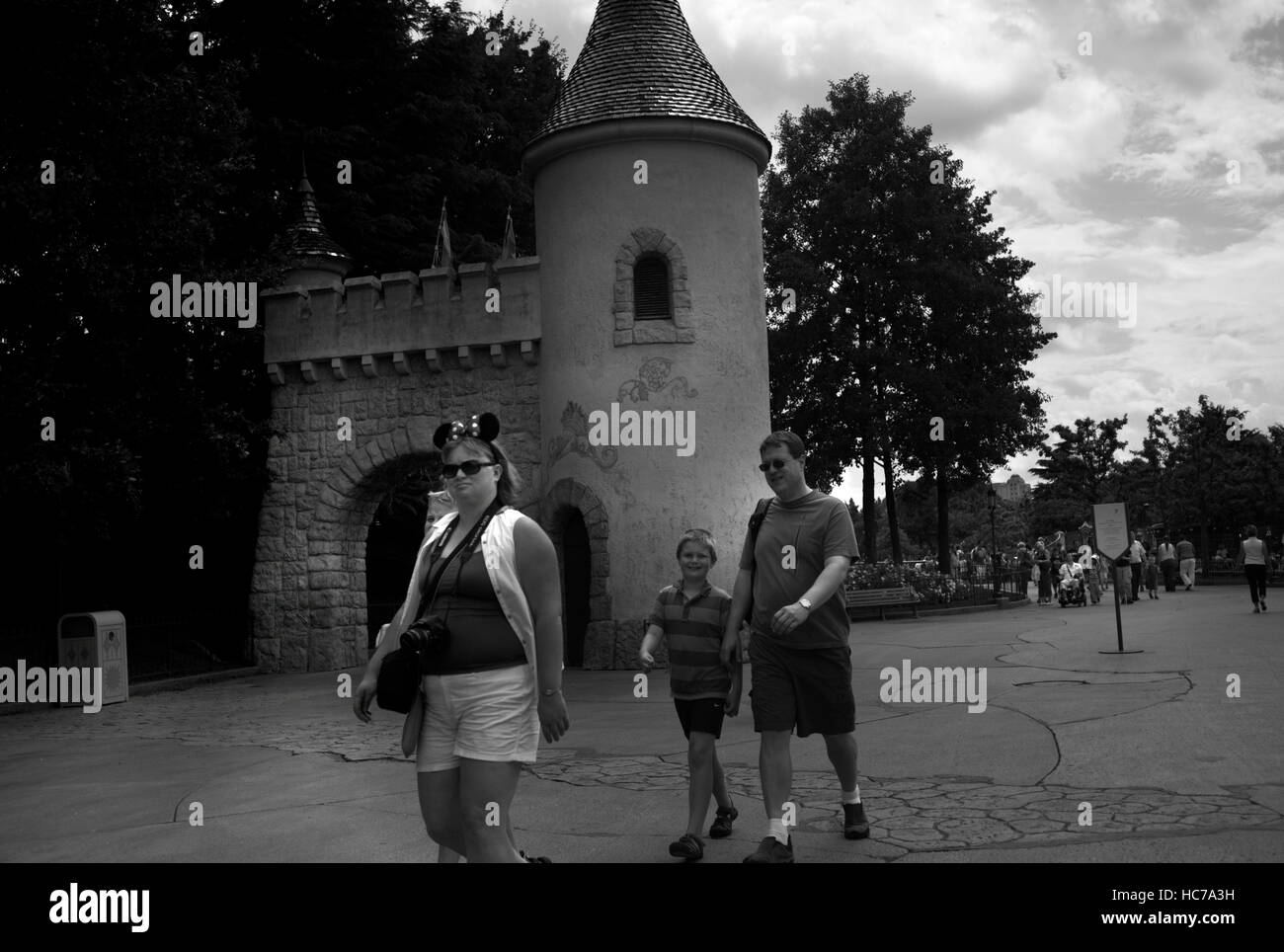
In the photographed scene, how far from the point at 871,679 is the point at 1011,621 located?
384 inches

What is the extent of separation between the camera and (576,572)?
1666 centimetres


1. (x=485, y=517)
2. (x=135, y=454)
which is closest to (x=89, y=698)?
(x=135, y=454)

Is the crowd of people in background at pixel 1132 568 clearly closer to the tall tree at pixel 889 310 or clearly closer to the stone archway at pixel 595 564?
the tall tree at pixel 889 310

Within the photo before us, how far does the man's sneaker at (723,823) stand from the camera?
18.7 feet

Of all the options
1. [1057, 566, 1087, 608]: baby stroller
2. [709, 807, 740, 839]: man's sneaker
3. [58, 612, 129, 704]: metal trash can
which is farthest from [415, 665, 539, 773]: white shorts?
[1057, 566, 1087, 608]: baby stroller

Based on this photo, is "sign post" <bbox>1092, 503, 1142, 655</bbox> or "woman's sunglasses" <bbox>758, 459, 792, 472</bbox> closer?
"woman's sunglasses" <bbox>758, 459, 792, 472</bbox>

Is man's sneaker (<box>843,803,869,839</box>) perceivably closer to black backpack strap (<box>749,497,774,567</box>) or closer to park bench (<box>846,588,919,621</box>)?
black backpack strap (<box>749,497,774,567</box>)

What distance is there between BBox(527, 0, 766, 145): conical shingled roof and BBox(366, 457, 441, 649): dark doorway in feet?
23.6

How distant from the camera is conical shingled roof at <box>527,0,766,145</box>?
53.2 feet

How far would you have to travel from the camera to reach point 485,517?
4172 millimetres

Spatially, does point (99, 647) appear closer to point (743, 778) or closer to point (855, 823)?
point (743, 778)

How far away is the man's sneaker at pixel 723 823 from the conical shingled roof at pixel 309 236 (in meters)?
15.0

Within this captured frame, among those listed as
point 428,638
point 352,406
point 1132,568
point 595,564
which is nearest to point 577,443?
point 595,564

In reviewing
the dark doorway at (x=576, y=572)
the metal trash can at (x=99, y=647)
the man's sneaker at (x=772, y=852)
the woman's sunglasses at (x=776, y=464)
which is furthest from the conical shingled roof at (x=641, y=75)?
the man's sneaker at (x=772, y=852)
